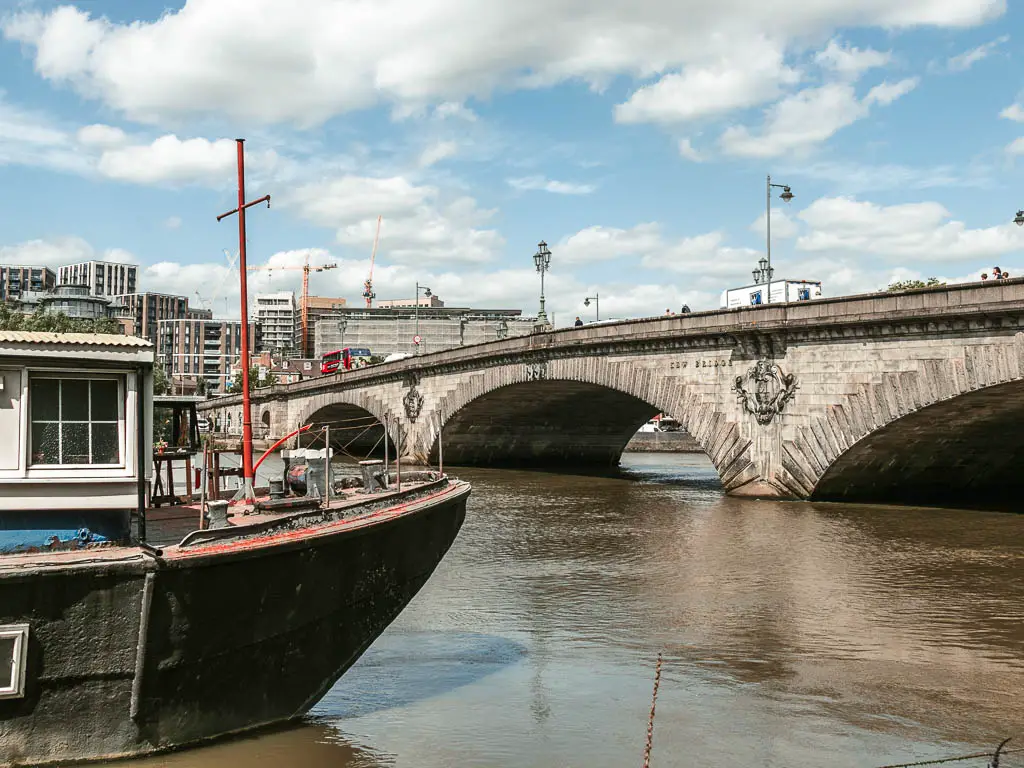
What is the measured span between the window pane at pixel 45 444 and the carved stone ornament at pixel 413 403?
43485 millimetres

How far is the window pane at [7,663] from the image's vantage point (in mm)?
7578

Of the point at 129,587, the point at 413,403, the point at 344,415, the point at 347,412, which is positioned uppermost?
the point at 413,403

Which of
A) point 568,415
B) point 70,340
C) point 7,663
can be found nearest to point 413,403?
point 568,415

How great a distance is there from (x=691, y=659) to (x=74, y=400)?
26.1 ft

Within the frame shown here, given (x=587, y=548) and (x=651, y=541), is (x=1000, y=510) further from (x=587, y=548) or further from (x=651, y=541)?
(x=587, y=548)

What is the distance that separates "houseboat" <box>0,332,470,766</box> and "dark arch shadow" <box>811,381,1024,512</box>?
19.8 meters

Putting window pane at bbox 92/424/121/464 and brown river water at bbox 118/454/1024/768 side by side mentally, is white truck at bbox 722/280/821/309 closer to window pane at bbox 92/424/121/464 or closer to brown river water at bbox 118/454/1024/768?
brown river water at bbox 118/454/1024/768

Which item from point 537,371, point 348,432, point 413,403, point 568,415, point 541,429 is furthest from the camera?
point 348,432

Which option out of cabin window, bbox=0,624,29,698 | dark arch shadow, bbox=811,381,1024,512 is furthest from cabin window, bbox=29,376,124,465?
dark arch shadow, bbox=811,381,1024,512

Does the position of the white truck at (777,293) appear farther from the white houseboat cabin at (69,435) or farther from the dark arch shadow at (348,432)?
the white houseboat cabin at (69,435)

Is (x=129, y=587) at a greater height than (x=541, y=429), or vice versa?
(x=541, y=429)

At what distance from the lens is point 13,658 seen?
24.9 ft

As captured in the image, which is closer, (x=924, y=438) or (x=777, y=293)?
(x=924, y=438)

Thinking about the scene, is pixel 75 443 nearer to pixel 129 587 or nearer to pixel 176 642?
pixel 129 587
